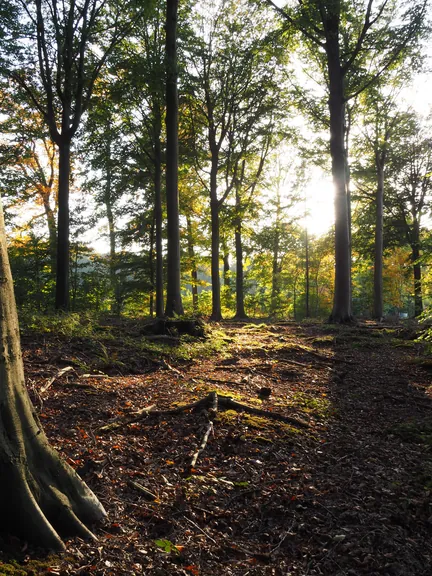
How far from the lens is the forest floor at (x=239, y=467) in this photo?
2480 mm

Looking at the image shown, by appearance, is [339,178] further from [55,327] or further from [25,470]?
[25,470]

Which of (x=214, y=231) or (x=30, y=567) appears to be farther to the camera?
(x=214, y=231)

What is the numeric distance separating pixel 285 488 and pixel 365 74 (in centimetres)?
1597

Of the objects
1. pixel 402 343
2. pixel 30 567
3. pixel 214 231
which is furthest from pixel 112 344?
pixel 214 231

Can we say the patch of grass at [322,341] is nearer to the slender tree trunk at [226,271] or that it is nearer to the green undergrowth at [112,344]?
the green undergrowth at [112,344]

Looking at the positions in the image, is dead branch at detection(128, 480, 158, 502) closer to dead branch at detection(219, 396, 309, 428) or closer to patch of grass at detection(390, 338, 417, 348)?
dead branch at detection(219, 396, 309, 428)

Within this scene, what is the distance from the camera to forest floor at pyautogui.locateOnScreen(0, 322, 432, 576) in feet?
8.14

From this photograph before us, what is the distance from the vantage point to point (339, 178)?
13.2 meters

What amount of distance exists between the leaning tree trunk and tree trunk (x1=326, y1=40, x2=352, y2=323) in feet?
40.0

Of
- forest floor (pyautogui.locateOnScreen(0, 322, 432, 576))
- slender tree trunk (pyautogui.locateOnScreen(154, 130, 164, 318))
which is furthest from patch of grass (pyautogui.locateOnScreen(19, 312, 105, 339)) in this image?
slender tree trunk (pyautogui.locateOnScreen(154, 130, 164, 318))

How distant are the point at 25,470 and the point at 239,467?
2.04 m

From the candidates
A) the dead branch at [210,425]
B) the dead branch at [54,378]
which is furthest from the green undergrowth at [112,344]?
the dead branch at [210,425]

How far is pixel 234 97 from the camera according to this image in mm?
Result: 17641

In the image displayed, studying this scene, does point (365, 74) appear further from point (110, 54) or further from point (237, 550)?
point (237, 550)
